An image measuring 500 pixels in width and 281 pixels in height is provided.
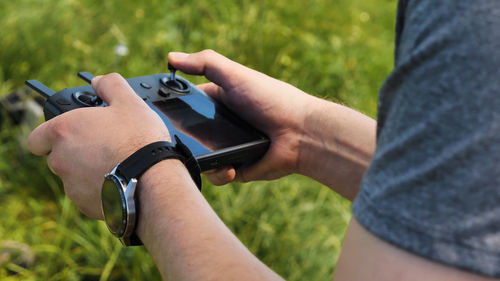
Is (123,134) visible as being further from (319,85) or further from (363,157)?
(319,85)

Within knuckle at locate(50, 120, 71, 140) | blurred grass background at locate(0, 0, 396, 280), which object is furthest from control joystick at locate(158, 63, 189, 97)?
blurred grass background at locate(0, 0, 396, 280)

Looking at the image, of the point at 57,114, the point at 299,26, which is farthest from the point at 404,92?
the point at 299,26

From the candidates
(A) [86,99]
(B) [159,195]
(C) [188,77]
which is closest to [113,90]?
(A) [86,99]

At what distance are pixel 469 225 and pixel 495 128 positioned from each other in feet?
0.37

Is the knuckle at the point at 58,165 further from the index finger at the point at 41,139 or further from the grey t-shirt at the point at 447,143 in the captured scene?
the grey t-shirt at the point at 447,143

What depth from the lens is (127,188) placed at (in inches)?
37.3

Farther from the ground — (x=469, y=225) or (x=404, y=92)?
(x=404, y=92)

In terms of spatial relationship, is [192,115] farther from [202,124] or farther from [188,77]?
[188,77]

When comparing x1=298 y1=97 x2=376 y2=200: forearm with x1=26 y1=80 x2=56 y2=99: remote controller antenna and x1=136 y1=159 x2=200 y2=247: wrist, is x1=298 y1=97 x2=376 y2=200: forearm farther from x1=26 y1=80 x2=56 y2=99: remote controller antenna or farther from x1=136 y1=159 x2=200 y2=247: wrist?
x1=26 y1=80 x2=56 y2=99: remote controller antenna

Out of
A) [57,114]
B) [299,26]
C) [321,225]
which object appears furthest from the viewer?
[299,26]

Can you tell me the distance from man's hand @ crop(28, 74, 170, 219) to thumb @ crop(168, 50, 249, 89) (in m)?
0.30

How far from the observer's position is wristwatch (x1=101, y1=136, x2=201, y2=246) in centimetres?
95

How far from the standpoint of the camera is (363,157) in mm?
1291

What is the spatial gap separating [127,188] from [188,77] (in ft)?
4.73
